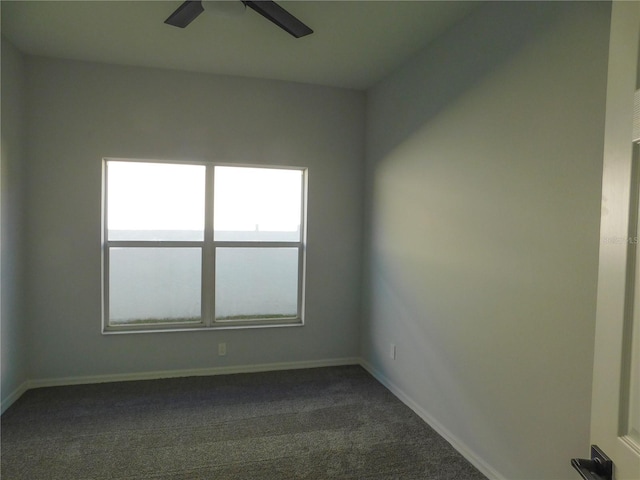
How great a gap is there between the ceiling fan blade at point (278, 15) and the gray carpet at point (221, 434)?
8.65 feet

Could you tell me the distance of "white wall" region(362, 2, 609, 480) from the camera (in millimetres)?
1697

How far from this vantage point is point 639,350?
0.83 meters

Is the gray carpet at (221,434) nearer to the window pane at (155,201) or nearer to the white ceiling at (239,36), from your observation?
the window pane at (155,201)

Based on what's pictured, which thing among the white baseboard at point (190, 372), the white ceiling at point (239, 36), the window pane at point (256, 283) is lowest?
the white baseboard at point (190, 372)

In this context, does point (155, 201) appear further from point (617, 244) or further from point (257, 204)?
point (617, 244)

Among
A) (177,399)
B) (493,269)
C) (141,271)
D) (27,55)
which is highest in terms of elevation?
(27,55)

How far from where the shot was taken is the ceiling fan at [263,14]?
210 centimetres

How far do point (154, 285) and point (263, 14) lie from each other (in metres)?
2.55

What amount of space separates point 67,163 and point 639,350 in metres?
3.90

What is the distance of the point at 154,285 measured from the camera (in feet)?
11.8

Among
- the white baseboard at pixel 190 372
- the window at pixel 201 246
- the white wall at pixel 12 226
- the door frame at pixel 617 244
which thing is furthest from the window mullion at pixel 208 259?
the door frame at pixel 617 244

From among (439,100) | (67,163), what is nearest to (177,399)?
(67,163)

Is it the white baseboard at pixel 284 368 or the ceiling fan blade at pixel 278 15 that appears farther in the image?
the white baseboard at pixel 284 368

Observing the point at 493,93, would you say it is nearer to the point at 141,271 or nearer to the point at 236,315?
the point at 236,315
